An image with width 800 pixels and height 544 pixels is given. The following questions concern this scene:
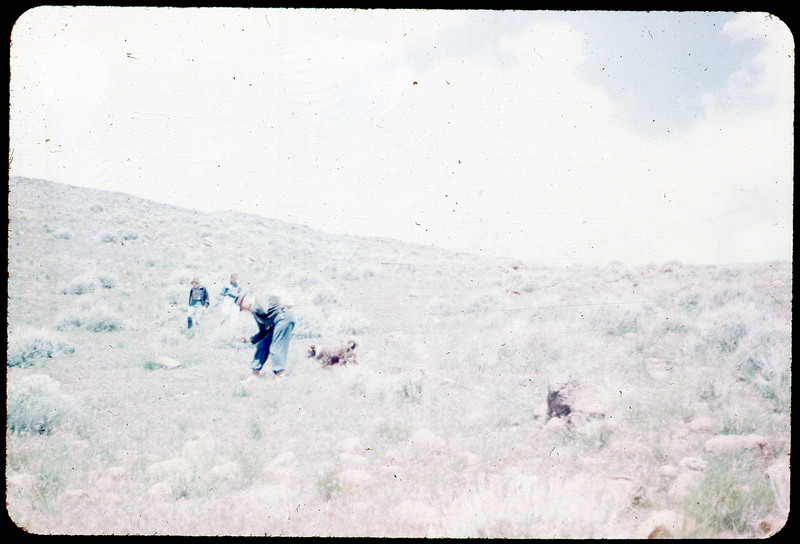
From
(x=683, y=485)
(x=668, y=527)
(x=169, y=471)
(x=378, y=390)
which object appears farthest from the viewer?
(x=378, y=390)

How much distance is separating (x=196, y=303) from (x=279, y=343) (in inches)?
29.7

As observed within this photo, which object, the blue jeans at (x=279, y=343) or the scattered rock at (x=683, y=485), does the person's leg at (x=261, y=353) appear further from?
the scattered rock at (x=683, y=485)

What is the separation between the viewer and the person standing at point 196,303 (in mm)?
3486

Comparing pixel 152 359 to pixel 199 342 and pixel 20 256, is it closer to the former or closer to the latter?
pixel 199 342

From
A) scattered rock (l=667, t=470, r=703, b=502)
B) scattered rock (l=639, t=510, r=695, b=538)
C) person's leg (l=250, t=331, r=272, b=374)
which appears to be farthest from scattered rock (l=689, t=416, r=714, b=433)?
person's leg (l=250, t=331, r=272, b=374)

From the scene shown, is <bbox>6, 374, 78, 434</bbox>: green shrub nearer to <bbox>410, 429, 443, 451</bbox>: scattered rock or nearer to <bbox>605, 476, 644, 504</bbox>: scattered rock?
<bbox>410, 429, 443, 451</bbox>: scattered rock

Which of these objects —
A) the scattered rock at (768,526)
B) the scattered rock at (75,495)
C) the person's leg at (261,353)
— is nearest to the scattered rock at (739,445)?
the scattered rock at (768,526)

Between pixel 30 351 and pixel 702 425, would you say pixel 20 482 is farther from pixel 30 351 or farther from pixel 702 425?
pixel 702 425

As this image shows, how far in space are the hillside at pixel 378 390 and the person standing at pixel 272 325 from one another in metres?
0.08

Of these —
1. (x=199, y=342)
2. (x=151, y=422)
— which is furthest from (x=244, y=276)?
(x=151, y=422)

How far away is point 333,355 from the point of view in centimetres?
357

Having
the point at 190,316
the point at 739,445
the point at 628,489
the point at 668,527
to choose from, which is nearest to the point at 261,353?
the point at 190,316

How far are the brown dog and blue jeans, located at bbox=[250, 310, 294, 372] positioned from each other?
21 cm

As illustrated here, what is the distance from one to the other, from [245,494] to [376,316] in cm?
164
